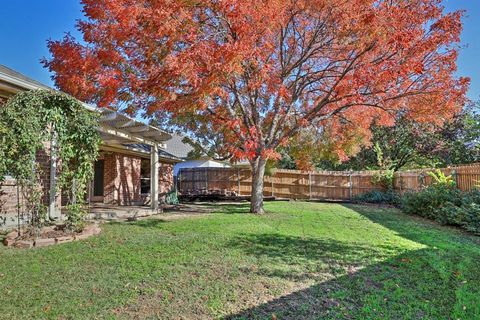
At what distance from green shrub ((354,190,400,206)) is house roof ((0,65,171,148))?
36.1ft

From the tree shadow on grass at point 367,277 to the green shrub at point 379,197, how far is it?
376 inches

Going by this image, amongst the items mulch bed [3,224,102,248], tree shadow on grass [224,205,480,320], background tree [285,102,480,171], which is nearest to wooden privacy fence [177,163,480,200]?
background tree [285,102,480,171]

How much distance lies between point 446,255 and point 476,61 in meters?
15.5

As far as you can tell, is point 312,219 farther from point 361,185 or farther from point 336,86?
point 361,185

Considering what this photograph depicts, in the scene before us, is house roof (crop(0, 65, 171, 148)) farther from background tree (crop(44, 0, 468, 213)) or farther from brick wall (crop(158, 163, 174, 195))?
brick wall (crop(158, 163, 174, 195))

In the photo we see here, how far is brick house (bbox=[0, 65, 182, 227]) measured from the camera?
7.56 m

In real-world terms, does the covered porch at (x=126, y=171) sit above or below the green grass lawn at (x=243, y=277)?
above

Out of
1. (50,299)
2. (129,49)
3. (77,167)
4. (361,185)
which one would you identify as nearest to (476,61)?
(361,185)

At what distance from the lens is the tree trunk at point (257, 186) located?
1170 centimetres

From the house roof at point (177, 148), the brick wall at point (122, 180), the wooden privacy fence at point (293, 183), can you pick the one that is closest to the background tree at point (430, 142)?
the wooden privacy fence at point (293, 183)

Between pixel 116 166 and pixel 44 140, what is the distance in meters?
7.95

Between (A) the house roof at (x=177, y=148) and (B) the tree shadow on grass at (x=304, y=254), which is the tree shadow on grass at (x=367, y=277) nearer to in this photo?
(B) the tree shadow on grass at (x=304, y=254)

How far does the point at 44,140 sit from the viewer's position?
666 centimetres

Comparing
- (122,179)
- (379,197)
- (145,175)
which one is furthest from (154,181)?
(379,197)
